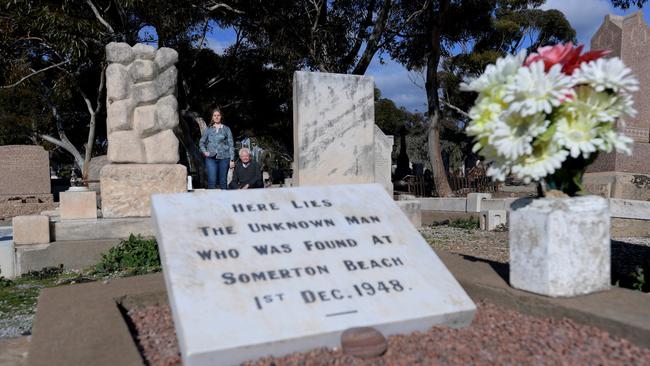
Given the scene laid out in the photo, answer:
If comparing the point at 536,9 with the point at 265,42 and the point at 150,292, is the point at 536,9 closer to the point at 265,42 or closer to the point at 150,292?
the point at 265,42

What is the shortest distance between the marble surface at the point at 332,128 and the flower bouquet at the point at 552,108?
13.2ft

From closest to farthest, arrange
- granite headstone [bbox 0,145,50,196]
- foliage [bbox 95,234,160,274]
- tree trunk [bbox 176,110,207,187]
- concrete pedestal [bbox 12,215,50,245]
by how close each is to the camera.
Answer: foliage [bbox 95,234,160,274] → concrete pedestal [bbox 12,215,50,245] → granite headstone [bbox 0,145,50,196] → tree trunk [bbox 176,110,207,187]

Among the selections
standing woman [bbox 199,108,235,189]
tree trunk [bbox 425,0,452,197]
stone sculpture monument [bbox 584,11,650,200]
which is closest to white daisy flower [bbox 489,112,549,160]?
standing woman [bbox 199,108,235,189]

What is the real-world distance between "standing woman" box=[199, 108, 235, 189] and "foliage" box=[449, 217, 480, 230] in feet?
15.0

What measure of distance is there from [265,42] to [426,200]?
1032 cm

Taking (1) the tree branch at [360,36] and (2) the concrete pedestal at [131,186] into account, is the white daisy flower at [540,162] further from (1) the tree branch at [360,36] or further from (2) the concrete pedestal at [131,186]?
(1) the tree branch at [360,36]

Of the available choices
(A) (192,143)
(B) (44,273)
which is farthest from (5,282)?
(A) (192,143)

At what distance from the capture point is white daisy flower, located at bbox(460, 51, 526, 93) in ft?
9.84

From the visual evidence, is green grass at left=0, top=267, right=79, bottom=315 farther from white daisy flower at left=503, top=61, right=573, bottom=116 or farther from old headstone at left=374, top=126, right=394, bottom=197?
old headstone at left=374, top=126, right=394, bottom=197

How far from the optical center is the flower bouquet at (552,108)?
283 cm

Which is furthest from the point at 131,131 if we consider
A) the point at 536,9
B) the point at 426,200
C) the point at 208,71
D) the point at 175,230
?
the point at 536,9

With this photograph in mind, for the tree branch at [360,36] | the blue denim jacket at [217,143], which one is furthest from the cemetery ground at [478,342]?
the tree branch at [360,36]

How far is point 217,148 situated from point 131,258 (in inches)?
111

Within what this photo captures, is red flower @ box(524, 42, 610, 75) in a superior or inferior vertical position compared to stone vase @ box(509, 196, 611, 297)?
superior
